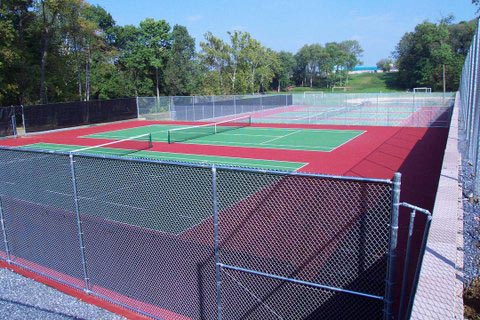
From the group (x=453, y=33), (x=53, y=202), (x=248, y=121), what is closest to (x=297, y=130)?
(x=248, y=121)

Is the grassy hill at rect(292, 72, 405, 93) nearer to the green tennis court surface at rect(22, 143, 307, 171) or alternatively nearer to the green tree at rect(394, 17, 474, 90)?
the green tree at rect(394, 17, 474, 90)

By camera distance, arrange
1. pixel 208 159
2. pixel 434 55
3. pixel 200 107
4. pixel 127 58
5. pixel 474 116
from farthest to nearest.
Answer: pixel 434 55 < pixel 127 58 < pixel 200 107 < pixel 208 159 < pixel 474 116

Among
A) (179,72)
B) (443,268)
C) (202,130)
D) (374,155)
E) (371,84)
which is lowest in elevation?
(374,155)

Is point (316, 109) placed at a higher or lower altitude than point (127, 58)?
lower

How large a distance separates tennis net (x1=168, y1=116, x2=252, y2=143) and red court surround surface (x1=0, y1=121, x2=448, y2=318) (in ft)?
7.19

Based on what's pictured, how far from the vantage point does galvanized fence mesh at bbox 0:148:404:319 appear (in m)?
4.83

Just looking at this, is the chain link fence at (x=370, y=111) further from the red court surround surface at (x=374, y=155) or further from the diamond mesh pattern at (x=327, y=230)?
the diamond mesh pattern at (x=327, y=230)

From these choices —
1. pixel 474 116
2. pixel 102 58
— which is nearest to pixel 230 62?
pixel 102 58

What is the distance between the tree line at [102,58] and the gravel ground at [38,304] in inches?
1473

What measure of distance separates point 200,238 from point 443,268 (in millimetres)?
4056

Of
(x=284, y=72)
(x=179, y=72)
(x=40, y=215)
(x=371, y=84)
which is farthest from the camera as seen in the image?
(x=284, y=72)

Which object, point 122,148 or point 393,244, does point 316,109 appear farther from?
point 393,244

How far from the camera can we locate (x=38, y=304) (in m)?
6.87

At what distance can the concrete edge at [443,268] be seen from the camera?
11.8 feet
